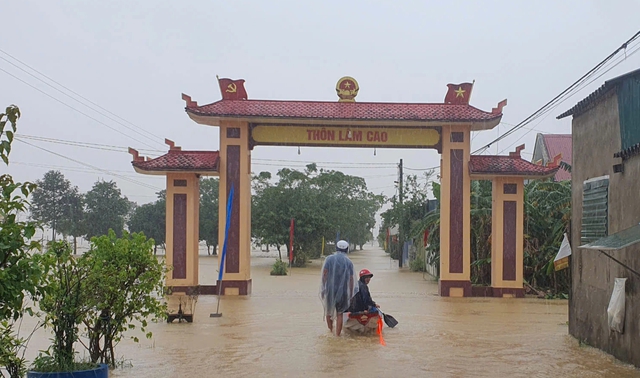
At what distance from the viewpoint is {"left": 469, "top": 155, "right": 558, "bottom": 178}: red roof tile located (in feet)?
65.2

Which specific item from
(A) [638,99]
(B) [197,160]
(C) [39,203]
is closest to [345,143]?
(B) [197,160]

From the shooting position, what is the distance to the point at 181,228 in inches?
799

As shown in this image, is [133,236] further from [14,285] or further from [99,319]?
[14,285]

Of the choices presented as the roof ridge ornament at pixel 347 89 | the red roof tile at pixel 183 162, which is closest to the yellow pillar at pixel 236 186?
the red roof tile at pixel 183 162

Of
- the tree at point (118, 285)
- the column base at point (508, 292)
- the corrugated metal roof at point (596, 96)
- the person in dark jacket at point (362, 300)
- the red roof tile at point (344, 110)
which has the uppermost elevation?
the red roof tile at point (344, 110)

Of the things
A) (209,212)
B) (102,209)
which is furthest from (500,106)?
(209,212)

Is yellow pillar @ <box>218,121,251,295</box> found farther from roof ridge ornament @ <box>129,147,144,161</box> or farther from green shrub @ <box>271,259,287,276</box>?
green shrub @ <box>271,259,287,276</box>

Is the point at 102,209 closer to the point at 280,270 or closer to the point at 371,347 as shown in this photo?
the point at 280,270

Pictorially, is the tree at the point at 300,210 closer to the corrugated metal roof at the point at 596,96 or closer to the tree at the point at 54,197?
the tree at the point at 54,197

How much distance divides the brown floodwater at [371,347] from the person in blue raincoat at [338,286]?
40cm

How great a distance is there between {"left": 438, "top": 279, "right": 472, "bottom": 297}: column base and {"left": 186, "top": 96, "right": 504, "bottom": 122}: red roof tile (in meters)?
4.60

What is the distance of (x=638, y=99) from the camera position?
372 inches

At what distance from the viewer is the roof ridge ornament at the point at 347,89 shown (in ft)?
67.5

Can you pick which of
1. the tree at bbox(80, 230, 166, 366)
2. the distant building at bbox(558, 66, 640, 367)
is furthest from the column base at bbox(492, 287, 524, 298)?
the tree at bbox(80, 230, 166, 366)
